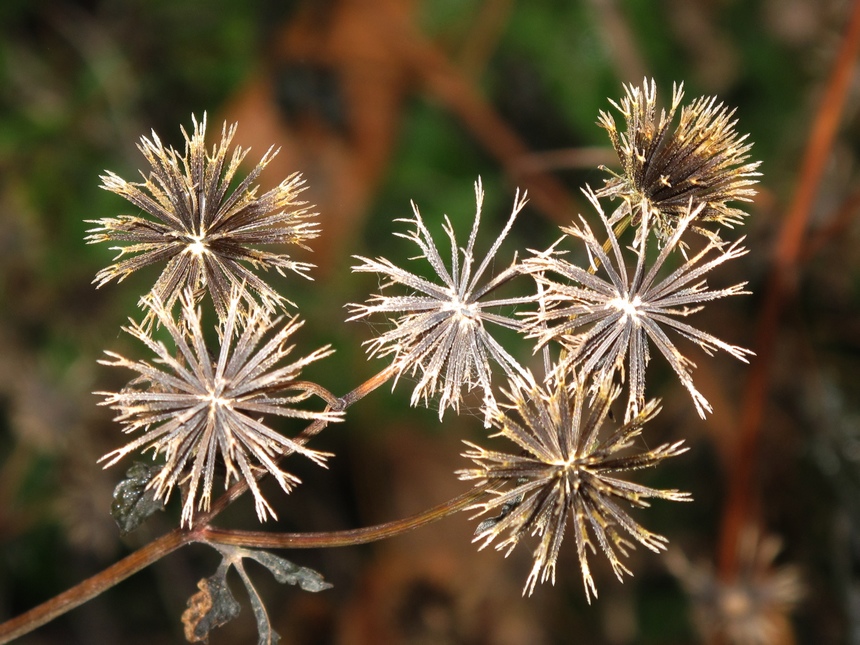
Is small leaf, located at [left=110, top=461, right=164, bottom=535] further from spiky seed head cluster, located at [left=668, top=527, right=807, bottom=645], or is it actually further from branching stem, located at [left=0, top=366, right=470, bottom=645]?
spiky seed head cluster, located at [left=668, top=527, right=807, bottom=645]

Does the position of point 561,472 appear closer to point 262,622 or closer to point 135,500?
point 262,622

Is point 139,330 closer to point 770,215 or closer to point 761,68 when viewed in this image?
point 770,215

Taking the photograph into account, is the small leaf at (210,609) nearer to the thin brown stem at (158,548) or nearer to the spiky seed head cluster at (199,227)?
the thin brown stem at (158,548)

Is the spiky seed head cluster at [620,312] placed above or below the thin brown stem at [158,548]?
above

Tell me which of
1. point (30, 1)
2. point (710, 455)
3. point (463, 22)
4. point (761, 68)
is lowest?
point (710, 455)

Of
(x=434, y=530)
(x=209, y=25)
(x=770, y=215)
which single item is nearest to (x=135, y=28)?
(x=209, y=25)

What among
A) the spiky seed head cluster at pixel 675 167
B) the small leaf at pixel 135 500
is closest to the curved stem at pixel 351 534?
the small leaf at pixel 135 500

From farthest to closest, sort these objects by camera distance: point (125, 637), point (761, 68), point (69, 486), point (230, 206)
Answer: point (761, 68) → point (125, 637) → point (69, 486) → point (230, 206)
